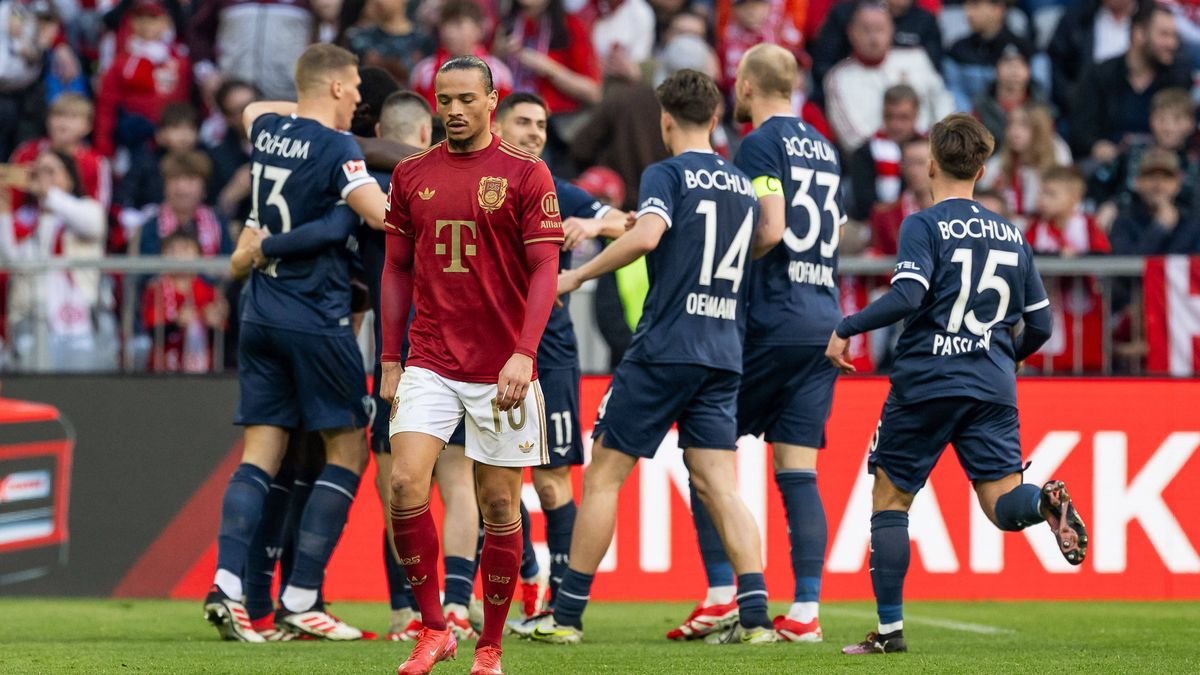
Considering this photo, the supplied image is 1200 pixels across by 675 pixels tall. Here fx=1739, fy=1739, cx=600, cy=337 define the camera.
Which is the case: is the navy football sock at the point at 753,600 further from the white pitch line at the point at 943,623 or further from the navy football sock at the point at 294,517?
the navy football sock at the point at 294,517

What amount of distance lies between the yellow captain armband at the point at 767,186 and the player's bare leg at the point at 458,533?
1.78m

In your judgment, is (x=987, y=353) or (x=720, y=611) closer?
(x=987, y=353)

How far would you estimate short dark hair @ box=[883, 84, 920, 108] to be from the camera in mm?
13055

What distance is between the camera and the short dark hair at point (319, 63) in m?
7.88

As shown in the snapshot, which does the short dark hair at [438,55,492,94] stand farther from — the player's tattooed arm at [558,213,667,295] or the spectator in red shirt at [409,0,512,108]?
the spectator in red shirt at [409,0,512,108]

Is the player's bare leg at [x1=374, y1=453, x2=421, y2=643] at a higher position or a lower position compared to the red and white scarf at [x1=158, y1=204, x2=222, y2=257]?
lower

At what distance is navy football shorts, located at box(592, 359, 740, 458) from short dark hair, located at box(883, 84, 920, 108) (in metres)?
5.91

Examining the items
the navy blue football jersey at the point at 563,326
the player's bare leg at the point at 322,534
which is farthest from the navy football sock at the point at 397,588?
the navy blue football jersey at the point at 563,326

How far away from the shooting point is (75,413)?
10586 mm

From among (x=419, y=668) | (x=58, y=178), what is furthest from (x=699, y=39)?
(x=419, y=668)

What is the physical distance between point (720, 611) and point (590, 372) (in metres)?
3.01

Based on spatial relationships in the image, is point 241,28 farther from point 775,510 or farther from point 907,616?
point 907,616

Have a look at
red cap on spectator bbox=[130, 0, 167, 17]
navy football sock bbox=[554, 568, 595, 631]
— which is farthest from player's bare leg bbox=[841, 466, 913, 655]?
red cap on spectator bbox=[130, 0, 167, 17]

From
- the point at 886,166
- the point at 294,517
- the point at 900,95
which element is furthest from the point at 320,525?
the point at 900,95
